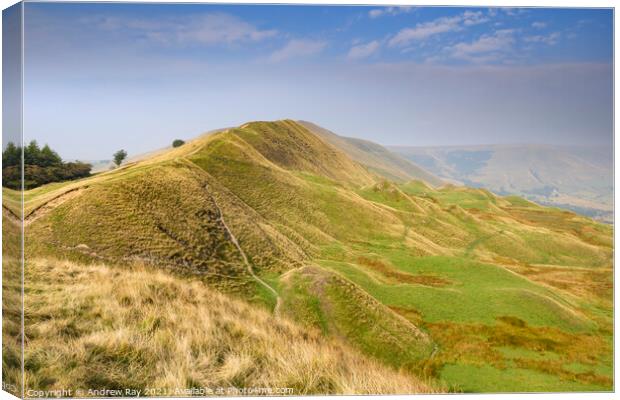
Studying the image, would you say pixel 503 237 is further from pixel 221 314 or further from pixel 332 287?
pixel 221 314

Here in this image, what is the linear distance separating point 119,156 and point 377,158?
30.8 feet

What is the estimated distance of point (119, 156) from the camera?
13602 mm

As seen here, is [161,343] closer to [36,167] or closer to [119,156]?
[36,167]

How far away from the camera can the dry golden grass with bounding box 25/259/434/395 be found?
401 inches

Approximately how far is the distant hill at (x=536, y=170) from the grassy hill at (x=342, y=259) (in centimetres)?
94

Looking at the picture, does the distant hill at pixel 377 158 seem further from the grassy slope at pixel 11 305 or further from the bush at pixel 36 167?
the grassy slope at pixel 11 305

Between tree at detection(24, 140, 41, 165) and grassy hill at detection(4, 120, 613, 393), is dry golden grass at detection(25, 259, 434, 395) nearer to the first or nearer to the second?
grassy hill at detection(4, 120, 613, 393)

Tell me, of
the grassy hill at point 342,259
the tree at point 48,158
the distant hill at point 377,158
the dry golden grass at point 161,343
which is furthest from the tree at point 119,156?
the distant hill at point 377,158

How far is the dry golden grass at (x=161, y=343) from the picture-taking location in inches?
401

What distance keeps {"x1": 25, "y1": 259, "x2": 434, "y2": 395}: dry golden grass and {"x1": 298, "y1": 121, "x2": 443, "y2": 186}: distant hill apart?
21.6ft

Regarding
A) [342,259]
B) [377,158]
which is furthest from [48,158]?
[377,158]

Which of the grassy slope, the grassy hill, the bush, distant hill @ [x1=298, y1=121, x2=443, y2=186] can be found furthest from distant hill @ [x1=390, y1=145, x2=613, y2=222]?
the grassy slope

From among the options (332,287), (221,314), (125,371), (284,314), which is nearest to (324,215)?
(332,287)

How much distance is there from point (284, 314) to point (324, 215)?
14.7 feet
